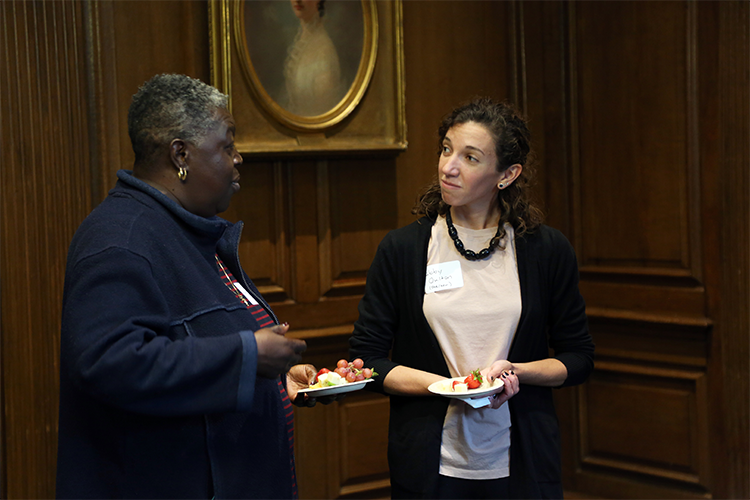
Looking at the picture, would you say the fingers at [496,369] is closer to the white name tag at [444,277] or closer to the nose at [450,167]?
the white name tag at [444,277]

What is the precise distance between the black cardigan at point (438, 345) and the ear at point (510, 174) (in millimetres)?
177

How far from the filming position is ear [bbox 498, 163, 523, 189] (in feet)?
6.83

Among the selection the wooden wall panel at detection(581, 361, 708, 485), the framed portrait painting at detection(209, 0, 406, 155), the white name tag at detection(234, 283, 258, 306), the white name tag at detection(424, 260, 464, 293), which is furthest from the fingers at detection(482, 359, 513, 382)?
the wooden wall panel at detection(581, 361, 708, 485)

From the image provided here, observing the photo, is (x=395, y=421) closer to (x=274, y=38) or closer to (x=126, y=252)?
(x=126, y=252)

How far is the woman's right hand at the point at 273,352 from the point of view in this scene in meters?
1.25

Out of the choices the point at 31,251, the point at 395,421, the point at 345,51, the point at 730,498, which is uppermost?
the point at 345,51

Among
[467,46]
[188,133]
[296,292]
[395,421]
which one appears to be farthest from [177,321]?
[467,46]

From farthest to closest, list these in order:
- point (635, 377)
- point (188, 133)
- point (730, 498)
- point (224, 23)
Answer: point (635, 377) → point (730, 498) → point (224, 23) → point (188, 133)

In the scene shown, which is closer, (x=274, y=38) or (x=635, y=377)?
(x=274, y=38)

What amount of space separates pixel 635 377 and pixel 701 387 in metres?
0.31

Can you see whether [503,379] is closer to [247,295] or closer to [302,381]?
[302,381]

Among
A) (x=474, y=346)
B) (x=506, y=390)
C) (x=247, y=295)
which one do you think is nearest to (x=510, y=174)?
(x=474, y=346)

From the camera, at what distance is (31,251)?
A: 2502 mm

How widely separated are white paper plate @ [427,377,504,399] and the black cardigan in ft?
0.33
